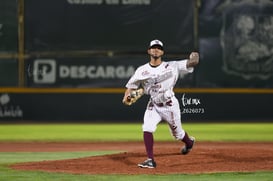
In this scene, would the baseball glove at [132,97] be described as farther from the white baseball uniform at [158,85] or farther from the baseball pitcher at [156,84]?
the white baseball uniform at [158,85]

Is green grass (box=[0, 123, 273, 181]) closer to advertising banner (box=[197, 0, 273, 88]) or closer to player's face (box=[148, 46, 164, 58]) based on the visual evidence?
advertising banner (box=[197, 0, 273, 88])

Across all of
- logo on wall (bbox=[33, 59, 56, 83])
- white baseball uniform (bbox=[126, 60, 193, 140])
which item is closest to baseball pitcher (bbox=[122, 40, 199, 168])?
white baseball uniform (bbox=[126, 60, 193, 140])

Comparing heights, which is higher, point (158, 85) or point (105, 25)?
point (105, 25)

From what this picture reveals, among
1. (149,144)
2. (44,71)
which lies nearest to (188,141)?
(149,144)

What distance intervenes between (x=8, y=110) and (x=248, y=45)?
19.6ft

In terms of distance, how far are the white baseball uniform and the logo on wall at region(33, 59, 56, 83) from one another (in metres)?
8.05

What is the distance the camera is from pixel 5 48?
17.2m

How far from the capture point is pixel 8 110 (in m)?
16.8

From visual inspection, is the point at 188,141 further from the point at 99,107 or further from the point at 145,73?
the point at 99,107

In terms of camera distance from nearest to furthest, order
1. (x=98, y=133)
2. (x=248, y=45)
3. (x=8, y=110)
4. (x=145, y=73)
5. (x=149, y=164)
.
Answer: (x=149, y=164)
(x=145, y=73)
(x=98, y=133)
(x=8, y=110)
(x=248, y=45)

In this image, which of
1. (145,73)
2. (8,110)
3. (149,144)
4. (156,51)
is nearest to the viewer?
(149,144)

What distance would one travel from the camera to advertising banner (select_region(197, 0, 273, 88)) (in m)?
17.6

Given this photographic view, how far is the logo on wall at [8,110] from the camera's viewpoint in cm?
1675

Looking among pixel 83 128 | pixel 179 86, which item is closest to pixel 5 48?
pixel 83 128
